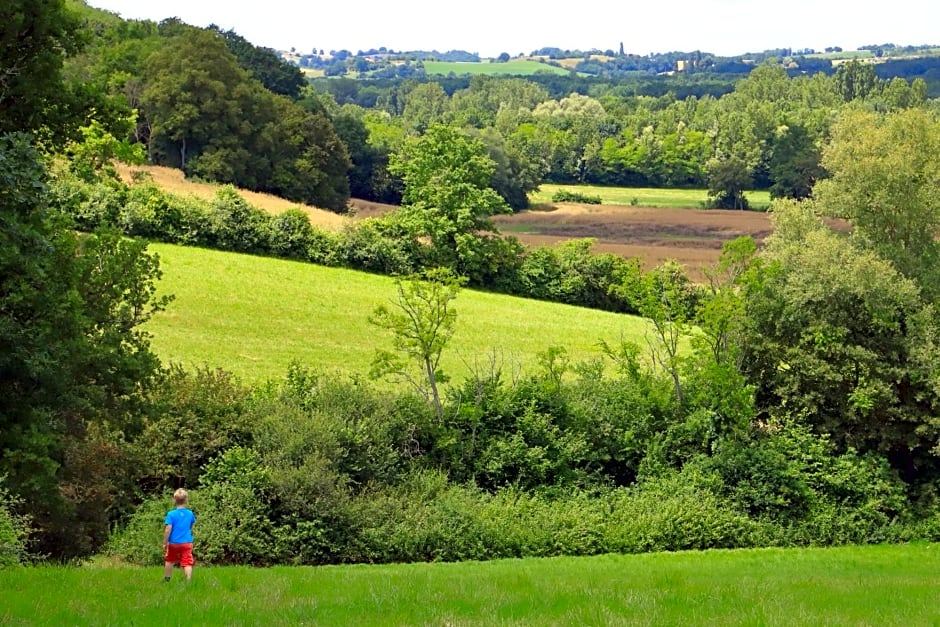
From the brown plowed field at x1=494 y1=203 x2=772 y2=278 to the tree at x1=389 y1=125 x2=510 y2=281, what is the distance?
51.4 ft

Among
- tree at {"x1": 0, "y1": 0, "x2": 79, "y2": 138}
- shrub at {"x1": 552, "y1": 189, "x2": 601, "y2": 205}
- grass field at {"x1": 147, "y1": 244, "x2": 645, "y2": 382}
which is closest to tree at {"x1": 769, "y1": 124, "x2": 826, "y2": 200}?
shrub at {"x1": 552, "y1": 189, "x2": 601, "y2": 205}

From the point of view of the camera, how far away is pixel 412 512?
2477cm

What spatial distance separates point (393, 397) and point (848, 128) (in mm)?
16920

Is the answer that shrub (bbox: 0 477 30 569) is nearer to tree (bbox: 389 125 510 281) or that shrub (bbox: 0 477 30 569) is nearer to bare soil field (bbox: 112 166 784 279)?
tree (bbox: 389 125 510 281)

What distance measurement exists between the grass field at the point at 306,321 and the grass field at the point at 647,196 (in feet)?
222

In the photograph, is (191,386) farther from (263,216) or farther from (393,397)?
(263,216)

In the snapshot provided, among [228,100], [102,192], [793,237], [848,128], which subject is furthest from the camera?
[228,100]

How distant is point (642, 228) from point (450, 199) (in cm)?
A: 4210

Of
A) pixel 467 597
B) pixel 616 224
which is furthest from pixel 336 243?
pixel 616 224

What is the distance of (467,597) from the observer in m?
12.4

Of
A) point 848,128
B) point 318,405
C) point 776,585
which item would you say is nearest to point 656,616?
point 776,585

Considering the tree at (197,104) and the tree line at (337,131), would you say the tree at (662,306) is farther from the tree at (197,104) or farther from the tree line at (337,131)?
the tree at (197,104)

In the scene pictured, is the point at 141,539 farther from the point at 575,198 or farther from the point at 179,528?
the point at 575,198

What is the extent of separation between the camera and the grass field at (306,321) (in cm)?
3794
